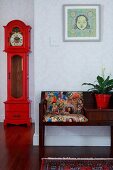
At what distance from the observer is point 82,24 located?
11.9ft

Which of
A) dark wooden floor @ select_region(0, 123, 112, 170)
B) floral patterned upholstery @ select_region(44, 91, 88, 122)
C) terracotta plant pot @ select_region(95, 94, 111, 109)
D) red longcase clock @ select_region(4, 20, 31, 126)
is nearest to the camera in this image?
dark wooden floor @ select_region(0, 123, 112, 170)

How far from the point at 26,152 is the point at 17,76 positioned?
87.5 inches

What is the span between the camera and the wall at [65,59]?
11.9 feet

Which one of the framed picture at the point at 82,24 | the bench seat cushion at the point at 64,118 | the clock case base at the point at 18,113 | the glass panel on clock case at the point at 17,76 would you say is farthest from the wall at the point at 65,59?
the glass panel on clock case at the point at 17,76

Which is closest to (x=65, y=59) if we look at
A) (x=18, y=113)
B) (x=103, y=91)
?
(x=103, y=91)

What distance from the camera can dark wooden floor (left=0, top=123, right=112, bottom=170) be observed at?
2.90 m

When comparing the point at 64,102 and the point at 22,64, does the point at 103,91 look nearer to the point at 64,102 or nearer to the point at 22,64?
the point at 64,102

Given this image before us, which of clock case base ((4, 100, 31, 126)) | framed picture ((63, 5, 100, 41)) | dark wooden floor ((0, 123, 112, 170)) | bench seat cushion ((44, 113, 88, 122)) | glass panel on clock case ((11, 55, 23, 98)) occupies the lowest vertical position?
dark wooden floor ((0, 123, 112, 170))

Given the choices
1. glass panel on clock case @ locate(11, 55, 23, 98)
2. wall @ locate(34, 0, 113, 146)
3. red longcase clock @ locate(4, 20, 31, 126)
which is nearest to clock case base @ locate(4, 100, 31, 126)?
red longcase clock @ locate(4, 20, 31, 126)

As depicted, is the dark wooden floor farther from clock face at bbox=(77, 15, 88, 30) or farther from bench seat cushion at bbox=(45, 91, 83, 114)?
clock face at bbox=(77, 15, 88, 30)

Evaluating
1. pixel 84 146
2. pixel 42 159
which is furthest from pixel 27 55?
pixel 42 159

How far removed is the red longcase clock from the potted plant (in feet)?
6.91

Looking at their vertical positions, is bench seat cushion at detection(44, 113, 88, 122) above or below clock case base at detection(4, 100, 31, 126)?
above

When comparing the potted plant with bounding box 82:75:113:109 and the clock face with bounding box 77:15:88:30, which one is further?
the clock face with bounding box 77:15:88:30
